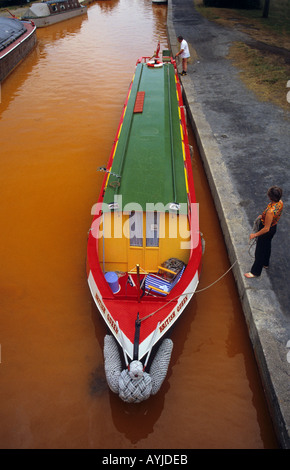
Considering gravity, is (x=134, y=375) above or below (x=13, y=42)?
below

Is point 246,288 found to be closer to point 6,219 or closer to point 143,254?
point 143,254

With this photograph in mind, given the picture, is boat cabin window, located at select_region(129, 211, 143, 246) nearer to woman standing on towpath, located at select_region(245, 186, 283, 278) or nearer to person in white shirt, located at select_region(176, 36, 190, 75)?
woman standing on towpath, located at select_region(245, 186, 283, 278)

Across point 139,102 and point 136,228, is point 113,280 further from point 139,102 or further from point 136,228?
point 139,102

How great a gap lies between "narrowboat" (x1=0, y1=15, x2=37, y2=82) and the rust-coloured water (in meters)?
8.09

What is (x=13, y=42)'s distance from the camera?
19.8 meters

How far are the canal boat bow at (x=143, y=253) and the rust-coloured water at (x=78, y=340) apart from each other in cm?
70

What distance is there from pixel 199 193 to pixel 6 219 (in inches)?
221

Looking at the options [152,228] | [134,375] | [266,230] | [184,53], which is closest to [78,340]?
[134,375]

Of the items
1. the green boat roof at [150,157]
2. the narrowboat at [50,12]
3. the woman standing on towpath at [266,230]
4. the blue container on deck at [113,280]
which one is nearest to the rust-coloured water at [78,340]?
the blue container on deck at [113,280]

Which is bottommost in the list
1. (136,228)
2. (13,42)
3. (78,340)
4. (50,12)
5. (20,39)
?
(78,340)

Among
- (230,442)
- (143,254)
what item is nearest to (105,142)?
(143,254)

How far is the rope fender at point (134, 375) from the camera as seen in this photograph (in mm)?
4848

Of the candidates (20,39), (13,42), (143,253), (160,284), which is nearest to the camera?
(160,284)

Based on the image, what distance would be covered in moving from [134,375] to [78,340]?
190 cm
